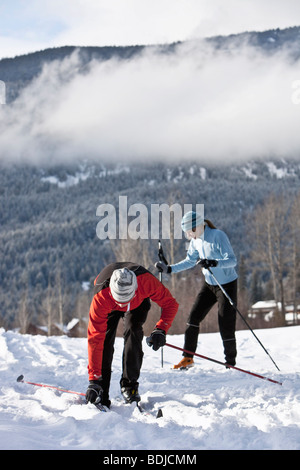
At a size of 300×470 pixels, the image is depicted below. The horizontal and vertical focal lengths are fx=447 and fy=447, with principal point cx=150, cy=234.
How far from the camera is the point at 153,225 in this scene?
100 feet

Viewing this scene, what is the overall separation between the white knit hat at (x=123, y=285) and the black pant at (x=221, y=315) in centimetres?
205

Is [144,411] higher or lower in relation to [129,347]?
lower

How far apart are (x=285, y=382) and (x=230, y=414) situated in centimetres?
133

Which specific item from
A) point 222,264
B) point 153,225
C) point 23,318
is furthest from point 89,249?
point 222,264

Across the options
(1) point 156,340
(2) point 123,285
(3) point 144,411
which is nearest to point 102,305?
(2) point 123,285

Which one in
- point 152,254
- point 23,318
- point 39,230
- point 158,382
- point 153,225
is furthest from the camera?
point 39,230

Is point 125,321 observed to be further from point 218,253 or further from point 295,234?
point 295,234

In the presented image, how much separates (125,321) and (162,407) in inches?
35.3

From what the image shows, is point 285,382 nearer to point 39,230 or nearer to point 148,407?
point 148,407

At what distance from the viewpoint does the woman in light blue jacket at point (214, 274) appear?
574 cm

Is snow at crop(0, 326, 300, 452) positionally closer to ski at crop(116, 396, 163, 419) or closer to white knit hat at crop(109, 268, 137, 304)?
ski at crop(116, 396, 163, 419)

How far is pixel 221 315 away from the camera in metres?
5.84

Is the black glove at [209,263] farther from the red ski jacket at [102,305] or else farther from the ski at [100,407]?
the ski at [100,407]

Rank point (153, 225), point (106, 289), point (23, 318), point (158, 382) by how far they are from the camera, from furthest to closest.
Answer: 1. point (23, 318)
2. point (153, 225)
3. point (158, 382)
4. point (106, 289)
